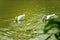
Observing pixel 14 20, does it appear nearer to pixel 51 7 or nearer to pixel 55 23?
pixel 51 7

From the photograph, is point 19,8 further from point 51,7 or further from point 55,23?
point 55,23

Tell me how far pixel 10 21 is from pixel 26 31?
2.51 ft

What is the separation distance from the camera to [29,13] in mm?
4832

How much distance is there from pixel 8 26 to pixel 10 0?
9.90ft

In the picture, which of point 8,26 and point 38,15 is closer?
point 8,26

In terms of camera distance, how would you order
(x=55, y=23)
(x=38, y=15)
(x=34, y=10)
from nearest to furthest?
1. (x=55, y=23)
2. (x=38, y=15)
3. (x=34, y=10)

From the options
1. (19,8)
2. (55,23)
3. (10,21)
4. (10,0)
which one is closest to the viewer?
(55,23)

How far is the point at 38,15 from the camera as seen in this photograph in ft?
14.9

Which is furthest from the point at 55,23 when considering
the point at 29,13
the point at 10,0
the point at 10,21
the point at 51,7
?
the point at 10,0

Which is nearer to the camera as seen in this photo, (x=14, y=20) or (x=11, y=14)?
(x=14, y=20)

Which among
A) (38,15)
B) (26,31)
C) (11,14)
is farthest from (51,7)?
(26,31)

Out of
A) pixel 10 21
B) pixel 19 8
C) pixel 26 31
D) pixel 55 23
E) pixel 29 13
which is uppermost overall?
pixel 19 8

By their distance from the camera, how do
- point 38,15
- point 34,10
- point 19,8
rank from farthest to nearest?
point 19,8, point 34,10, point 38,15

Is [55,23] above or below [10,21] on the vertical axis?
below
